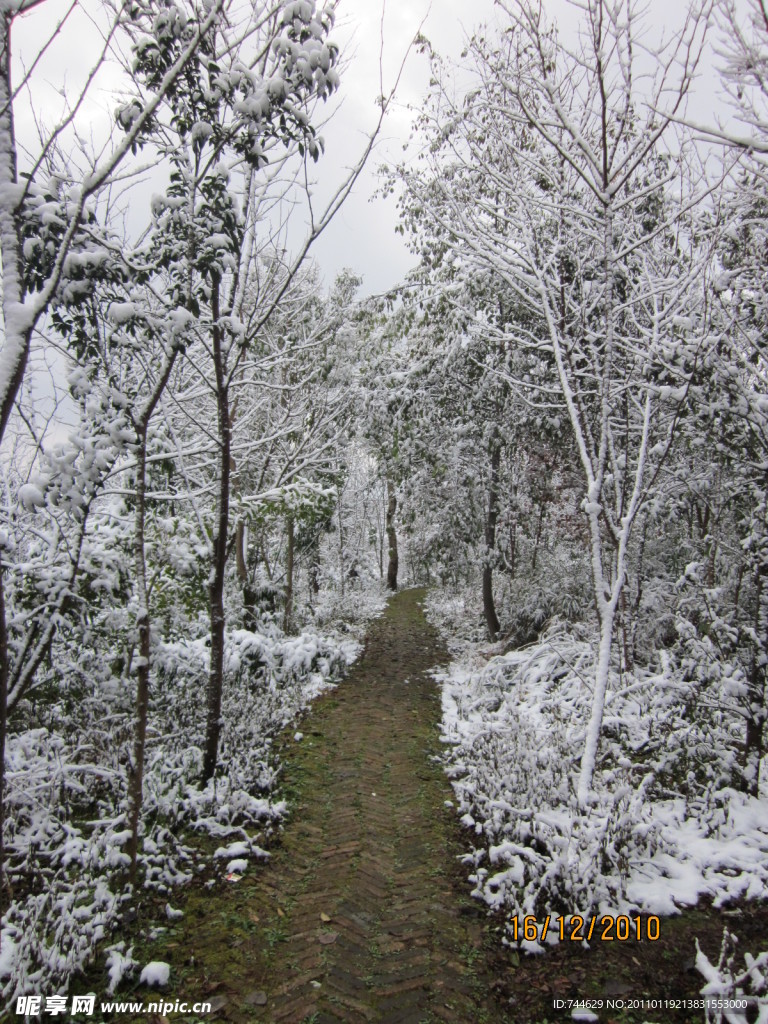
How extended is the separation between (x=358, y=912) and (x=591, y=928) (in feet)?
4.60

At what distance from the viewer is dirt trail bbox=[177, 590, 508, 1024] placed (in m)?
2.77

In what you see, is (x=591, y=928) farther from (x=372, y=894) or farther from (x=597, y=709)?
(x=372, y=894)

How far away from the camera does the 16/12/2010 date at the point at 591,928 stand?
10.1 feet

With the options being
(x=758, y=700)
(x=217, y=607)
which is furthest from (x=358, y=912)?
(x=758, y=700)

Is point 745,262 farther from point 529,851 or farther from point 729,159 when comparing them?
point 529,851

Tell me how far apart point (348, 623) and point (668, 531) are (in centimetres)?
842

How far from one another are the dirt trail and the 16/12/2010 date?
0.30 meters

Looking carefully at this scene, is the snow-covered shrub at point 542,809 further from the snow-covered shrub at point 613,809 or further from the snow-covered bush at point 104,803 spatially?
the snow-covered bush at point 104,803

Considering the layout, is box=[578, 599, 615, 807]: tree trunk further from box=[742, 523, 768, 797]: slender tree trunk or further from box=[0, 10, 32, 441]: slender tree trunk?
box=[0, 10, 32, 441]: slender tree trunk

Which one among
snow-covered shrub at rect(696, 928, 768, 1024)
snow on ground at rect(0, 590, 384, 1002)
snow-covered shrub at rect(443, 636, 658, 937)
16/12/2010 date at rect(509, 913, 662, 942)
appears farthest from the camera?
snow-covered shrub at rect(443, 636, 658, 937)

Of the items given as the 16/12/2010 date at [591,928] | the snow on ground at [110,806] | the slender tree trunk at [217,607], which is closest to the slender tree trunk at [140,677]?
the snow on ground at [110,806]

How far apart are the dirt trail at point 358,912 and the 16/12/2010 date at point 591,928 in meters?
0.30

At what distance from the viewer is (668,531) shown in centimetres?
1007

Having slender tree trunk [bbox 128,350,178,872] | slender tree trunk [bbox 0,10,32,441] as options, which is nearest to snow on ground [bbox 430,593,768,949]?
slender tree trunk [bbox 128,350,178,872]
